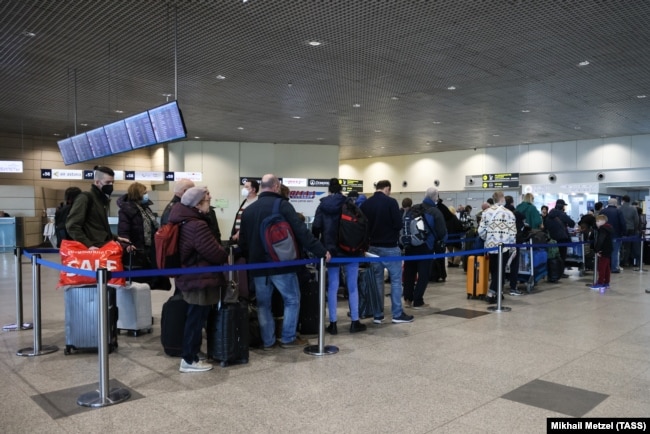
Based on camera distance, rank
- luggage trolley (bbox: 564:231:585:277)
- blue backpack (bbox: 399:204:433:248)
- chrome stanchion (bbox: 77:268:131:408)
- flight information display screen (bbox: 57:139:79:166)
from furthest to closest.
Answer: flight information display screen (bbox: 57:139:79:166) → luggage trolley (bbox: 564:231:585:277) → blue backpack (bbox: 399:204:433:248) → chrome stanchion (bbox: 77:268:131:408)

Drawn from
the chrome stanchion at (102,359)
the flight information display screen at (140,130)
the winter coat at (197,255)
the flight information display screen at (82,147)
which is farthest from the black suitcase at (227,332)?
the flight information display screen at (82,147)

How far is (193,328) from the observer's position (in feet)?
13.4

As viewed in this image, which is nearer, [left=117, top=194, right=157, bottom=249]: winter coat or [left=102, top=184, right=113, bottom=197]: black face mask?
[left=102, top=184, right=113, bottom=197]: black face mask

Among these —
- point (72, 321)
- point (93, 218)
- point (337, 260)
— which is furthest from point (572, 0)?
point (72, 321)

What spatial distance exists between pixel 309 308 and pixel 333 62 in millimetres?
5045

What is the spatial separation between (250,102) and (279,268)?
26.9 ft

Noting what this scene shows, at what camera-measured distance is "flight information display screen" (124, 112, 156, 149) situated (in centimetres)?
891

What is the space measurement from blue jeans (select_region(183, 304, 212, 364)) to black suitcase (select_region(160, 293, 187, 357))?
13.9 inches

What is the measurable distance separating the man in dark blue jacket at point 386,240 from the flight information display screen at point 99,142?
669cm

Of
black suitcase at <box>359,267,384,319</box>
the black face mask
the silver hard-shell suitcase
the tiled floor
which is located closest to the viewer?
the tiled floor

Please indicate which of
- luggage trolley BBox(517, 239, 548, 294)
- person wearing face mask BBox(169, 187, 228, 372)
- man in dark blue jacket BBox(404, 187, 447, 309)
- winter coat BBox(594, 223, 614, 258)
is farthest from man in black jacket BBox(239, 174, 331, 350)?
winter coat BBox(594, 223, 614, 258)

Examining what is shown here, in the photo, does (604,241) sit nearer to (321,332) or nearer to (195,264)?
(321,332)

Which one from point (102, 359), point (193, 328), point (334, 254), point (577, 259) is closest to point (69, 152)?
point (334, 254)

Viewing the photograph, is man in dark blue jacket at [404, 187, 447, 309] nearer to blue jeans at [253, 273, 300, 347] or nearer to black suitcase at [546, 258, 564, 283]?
blue jeans at [253, 273, 300, 347]
